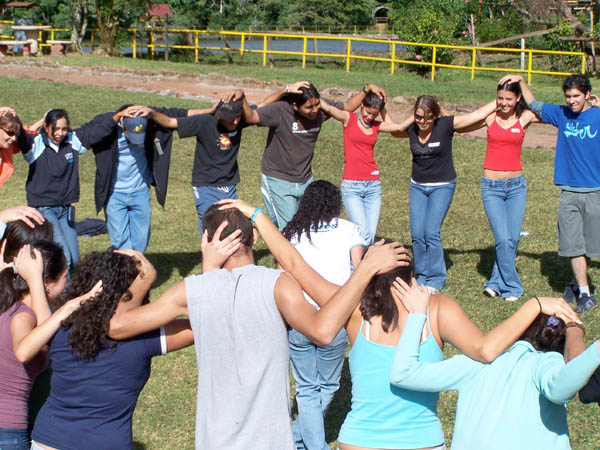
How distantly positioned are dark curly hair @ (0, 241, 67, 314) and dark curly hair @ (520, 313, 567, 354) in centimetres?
245

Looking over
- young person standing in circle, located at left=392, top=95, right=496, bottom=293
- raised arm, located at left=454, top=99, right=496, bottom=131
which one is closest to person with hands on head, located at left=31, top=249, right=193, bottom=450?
young person standing in circle, located at left=392, top=95, right=496, bottom=293

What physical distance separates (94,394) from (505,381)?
182 cm

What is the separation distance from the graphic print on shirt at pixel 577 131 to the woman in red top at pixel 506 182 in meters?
0.44

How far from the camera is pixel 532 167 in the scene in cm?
1534

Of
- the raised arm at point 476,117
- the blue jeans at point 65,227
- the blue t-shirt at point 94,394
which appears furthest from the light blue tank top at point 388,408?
the blue jeans at point 65,227

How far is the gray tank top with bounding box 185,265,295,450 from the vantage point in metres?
3.41

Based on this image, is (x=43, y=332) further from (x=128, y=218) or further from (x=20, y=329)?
(x=128, y=218)

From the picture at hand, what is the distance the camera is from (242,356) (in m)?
3.43

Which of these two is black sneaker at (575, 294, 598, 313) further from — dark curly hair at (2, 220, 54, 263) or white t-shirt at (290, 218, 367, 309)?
dark curly hair at (2, 220, 54, 263)

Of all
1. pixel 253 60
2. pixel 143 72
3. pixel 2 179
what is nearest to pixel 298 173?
pixel 2 179

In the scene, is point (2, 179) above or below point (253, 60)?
below

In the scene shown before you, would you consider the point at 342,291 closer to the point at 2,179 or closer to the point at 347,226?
the point at 347,226

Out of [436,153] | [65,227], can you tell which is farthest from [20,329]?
[436,153]

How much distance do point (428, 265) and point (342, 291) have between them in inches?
210
